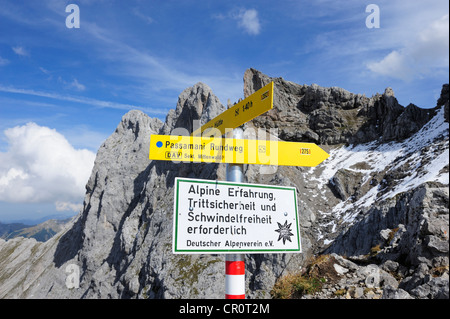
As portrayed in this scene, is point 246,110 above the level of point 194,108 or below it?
below

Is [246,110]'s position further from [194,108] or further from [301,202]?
[194,108]

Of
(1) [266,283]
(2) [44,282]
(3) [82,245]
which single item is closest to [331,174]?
(1) [266,283]

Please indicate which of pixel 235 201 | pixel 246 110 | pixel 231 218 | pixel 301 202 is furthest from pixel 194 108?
pixel 231 218

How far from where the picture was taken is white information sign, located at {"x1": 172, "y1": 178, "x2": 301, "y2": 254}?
4.43 m

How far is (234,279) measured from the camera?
15.4ft

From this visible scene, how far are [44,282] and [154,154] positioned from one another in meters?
98.7

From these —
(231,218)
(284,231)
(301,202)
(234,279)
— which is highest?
(301,202)

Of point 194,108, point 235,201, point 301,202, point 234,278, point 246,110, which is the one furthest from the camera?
point 194,108

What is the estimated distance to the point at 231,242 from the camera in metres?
4.61

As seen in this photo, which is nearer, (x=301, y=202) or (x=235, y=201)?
(x=235, y=201)

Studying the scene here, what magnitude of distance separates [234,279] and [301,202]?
39.8 meters

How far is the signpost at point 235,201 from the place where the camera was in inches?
177

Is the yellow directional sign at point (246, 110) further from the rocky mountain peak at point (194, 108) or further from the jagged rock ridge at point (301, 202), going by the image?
the rocky mountain peak at point (194, 108)

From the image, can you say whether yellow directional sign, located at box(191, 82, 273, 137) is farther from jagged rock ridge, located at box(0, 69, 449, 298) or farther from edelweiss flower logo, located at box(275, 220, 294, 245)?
edelweiss flower logo, located at box(275, 220, 294, 245)
